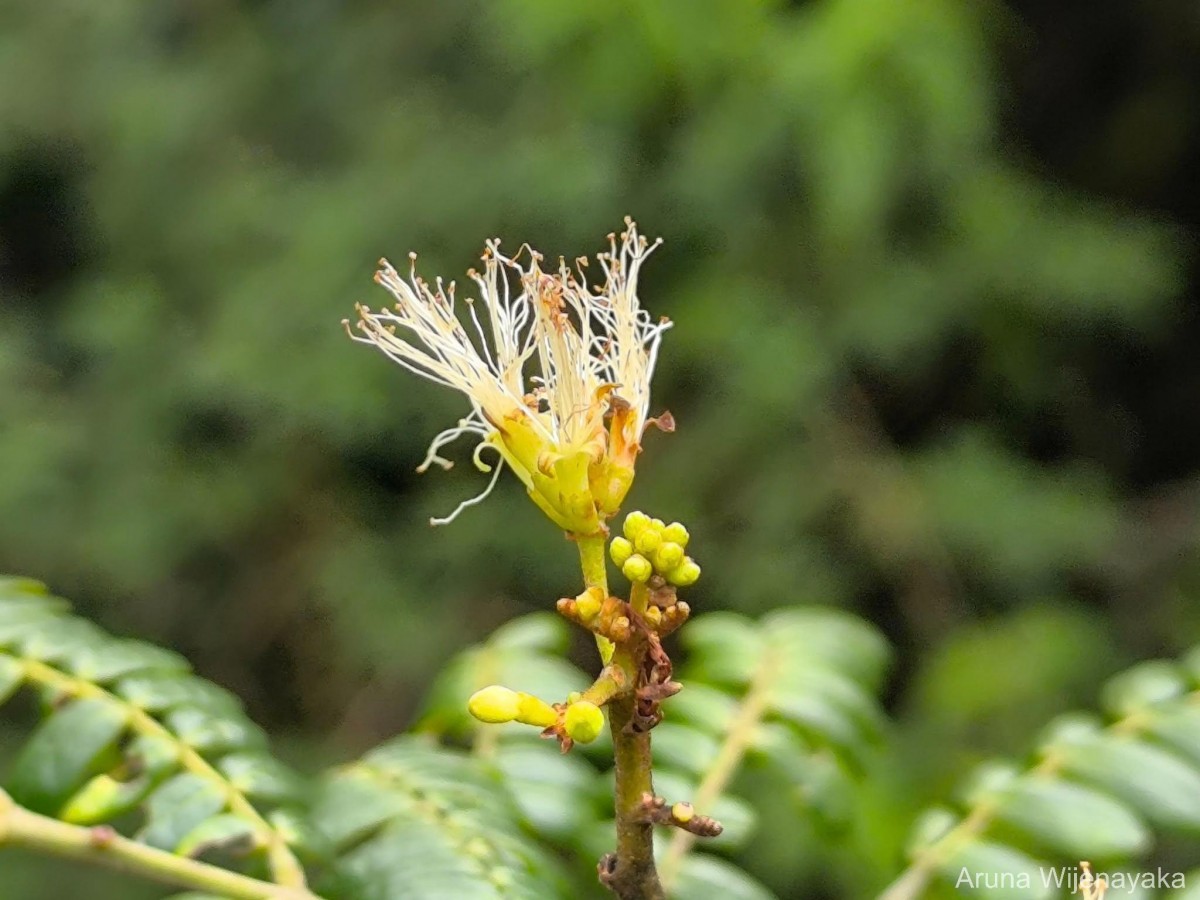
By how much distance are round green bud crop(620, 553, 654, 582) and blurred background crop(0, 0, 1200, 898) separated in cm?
148

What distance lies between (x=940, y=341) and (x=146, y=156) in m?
2.24

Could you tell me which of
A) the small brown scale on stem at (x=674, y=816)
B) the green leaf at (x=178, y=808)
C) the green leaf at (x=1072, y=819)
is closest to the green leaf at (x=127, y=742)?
the green leaf at (x=178, y=808)

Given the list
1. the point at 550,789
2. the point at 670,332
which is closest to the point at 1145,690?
the point at 550,789

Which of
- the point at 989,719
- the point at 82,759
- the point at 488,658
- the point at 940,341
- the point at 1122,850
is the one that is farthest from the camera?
the point at 940,341

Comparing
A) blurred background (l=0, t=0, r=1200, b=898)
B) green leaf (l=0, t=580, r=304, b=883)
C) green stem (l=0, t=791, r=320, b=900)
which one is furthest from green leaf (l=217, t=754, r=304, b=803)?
blurred background (l=0, t=0, r=1200, b=898)

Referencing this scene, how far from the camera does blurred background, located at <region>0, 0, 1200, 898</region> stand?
2.54m

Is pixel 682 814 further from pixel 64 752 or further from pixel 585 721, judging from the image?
pixel 64 752

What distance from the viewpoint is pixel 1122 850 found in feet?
3.72

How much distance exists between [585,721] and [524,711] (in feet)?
0.18

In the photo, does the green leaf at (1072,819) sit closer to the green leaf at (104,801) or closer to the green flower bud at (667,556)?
the green flower bud at (667,556)

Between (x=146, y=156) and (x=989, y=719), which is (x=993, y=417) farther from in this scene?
(x=146, y=156)

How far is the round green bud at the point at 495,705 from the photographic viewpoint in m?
0.78

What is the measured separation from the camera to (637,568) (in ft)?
2.63

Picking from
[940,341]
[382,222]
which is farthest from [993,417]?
[382,222]
